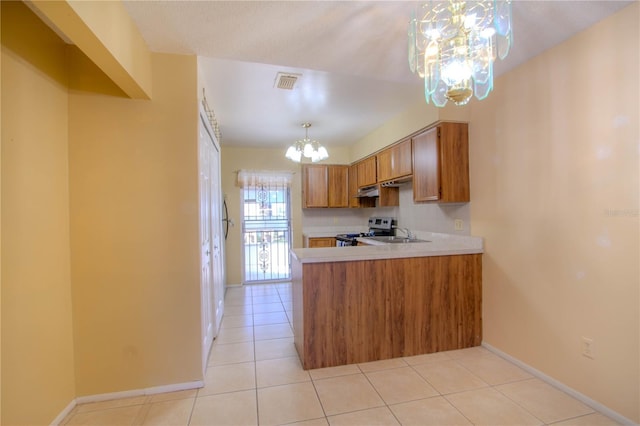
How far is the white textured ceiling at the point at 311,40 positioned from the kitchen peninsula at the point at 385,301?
154 cm

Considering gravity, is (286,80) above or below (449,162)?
above

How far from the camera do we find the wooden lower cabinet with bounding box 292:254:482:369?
240 centimetres

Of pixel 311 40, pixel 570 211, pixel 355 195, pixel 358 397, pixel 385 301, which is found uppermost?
pixel 311 40

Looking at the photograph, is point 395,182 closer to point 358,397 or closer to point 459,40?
point 459,40

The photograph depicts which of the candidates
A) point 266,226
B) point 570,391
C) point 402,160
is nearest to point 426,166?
point 402,160

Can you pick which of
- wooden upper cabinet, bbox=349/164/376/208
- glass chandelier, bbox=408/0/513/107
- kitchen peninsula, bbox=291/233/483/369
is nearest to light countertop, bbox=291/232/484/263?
kitchen peninsula, bbox=291/233/483/369

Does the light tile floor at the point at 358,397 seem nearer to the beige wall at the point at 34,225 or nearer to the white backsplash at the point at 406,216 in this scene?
the beige wall at the point at 34,225

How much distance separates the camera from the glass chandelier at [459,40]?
143 cm

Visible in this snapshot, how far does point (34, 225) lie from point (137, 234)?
1.72 feet

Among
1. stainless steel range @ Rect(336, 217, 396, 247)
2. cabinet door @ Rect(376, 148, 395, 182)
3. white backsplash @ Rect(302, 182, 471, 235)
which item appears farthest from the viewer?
stainless steel range @ Rect(336, 217, 396, 247)

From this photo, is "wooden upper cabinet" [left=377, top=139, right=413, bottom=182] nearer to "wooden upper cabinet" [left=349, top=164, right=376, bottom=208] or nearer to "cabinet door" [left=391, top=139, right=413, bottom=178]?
"cabinet door" [left=391, top=139, right=413, bottom=178]

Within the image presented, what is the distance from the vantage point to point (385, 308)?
2535 mm

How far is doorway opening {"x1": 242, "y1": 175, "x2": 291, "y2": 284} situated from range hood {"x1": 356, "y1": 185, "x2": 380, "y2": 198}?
1.38m

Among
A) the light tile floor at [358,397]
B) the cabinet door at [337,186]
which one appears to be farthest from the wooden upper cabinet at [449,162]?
the cabinet door at [337,186]
